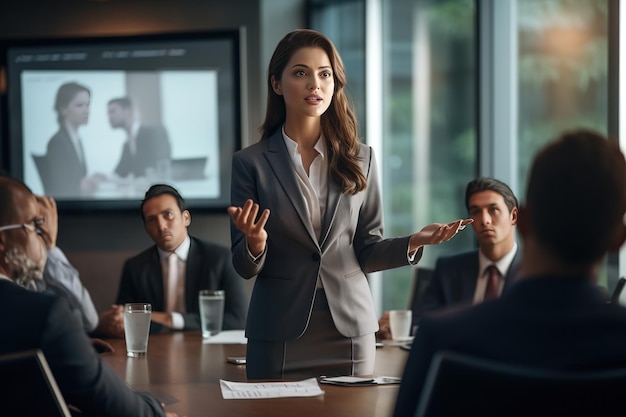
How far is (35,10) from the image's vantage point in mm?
6043

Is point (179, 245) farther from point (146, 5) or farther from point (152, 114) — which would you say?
point (146, 5)

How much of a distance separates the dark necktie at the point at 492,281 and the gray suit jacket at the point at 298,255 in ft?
3.28

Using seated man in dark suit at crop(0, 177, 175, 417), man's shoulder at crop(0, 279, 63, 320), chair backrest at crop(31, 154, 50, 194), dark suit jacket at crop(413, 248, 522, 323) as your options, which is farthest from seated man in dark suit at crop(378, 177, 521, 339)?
chair backrest at crop(31, 154, 50, 194)

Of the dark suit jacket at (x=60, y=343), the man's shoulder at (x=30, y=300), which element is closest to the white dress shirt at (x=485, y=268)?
the dark suit jacket at (x=60, y=343)

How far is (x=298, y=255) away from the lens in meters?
2.49

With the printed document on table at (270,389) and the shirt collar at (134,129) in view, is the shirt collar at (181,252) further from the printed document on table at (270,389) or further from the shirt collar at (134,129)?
the shirt collar at (134,129)

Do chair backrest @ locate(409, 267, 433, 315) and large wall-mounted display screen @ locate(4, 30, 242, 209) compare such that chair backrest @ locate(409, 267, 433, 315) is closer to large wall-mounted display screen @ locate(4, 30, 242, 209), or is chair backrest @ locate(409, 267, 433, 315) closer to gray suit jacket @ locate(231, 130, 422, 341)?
gray suit jacket @ locate(231, 130, 422, 341)

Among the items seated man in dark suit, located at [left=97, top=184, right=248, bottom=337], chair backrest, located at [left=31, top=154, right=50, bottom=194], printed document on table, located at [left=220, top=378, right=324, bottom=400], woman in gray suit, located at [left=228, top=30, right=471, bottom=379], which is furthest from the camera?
chair backrest, located at [left=31, top=154, right=50, bottom=194]

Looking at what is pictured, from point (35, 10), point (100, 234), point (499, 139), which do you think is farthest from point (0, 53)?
point (499, 139)

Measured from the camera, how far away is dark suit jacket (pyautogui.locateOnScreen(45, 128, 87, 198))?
5938 millimetres

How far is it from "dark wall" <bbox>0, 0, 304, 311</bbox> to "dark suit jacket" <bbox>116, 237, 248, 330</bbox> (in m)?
1.92

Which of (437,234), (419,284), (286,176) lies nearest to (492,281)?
(419,284)

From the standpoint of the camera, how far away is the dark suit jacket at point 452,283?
11.7 ft

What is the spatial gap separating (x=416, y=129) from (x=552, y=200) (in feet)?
14.8
